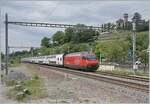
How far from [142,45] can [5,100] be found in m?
73.1

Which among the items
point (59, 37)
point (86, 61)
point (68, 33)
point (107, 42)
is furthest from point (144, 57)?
point (59, 37)

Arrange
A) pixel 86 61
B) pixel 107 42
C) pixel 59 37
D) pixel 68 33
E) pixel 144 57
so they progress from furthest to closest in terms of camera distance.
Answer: pixel 59 37
pixel 68 33
pixel 107 42
pixel 86 61
pixel 144 57

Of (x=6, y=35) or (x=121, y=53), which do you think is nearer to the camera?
(x=6, y=35)

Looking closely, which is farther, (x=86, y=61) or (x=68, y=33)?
(x=68, y=33)

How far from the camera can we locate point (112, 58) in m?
64.5

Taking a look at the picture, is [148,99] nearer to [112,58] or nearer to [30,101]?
[30,101]

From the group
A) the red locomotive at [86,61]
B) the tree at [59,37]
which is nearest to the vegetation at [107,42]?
the tree at [59,37]

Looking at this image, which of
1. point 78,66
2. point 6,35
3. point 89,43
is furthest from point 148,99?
point 89,43

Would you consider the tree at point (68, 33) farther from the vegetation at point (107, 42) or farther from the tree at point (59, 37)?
the tree at point (59, 37)

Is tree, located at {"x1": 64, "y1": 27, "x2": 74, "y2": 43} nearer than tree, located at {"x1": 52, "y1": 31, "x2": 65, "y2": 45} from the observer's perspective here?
Yes

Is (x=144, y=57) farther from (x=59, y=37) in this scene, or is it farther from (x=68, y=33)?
(x=59, y=37)

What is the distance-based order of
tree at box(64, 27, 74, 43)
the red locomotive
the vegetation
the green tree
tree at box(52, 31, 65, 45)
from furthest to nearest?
tree at box(52, 31, 65, 45), tree at box(64, 27, 74, 43), the vegetation, the red locomotive, the green tree

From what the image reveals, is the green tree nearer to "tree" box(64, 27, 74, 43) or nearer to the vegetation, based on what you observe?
the vegetation

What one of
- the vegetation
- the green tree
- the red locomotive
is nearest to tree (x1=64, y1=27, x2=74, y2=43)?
the vegetation
